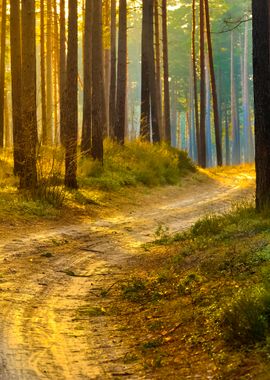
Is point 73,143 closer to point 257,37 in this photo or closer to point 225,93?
point 257,37

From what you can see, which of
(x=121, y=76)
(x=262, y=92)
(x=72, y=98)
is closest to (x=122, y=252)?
(x=262, y=92)

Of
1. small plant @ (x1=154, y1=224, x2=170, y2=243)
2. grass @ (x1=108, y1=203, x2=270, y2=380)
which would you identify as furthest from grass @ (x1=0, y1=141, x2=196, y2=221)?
grass @ (x1=108, y1=203, x2=270, y2=380)

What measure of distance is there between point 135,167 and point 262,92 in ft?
32.7

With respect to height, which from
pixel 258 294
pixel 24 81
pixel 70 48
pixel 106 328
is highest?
pixel 70 48

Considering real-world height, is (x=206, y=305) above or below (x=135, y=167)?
below

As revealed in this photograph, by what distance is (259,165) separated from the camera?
35.0 feet

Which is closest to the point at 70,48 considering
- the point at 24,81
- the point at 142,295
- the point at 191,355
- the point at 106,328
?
the point at 24,81

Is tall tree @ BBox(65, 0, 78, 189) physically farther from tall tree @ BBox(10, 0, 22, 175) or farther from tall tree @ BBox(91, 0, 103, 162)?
tall tree @ BBox(91, 0, 103, 162)

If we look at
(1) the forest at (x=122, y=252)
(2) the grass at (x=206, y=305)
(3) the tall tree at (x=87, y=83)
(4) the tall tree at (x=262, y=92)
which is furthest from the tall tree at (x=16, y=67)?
(2) the grass at (x=206, y=305)

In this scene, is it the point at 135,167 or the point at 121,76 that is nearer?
the point at 135,167

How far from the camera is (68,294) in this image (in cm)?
723

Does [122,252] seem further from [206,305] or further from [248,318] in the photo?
[248,318]

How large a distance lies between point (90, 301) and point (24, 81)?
8.26 meters

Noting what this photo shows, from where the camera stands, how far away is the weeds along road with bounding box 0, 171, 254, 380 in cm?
482
